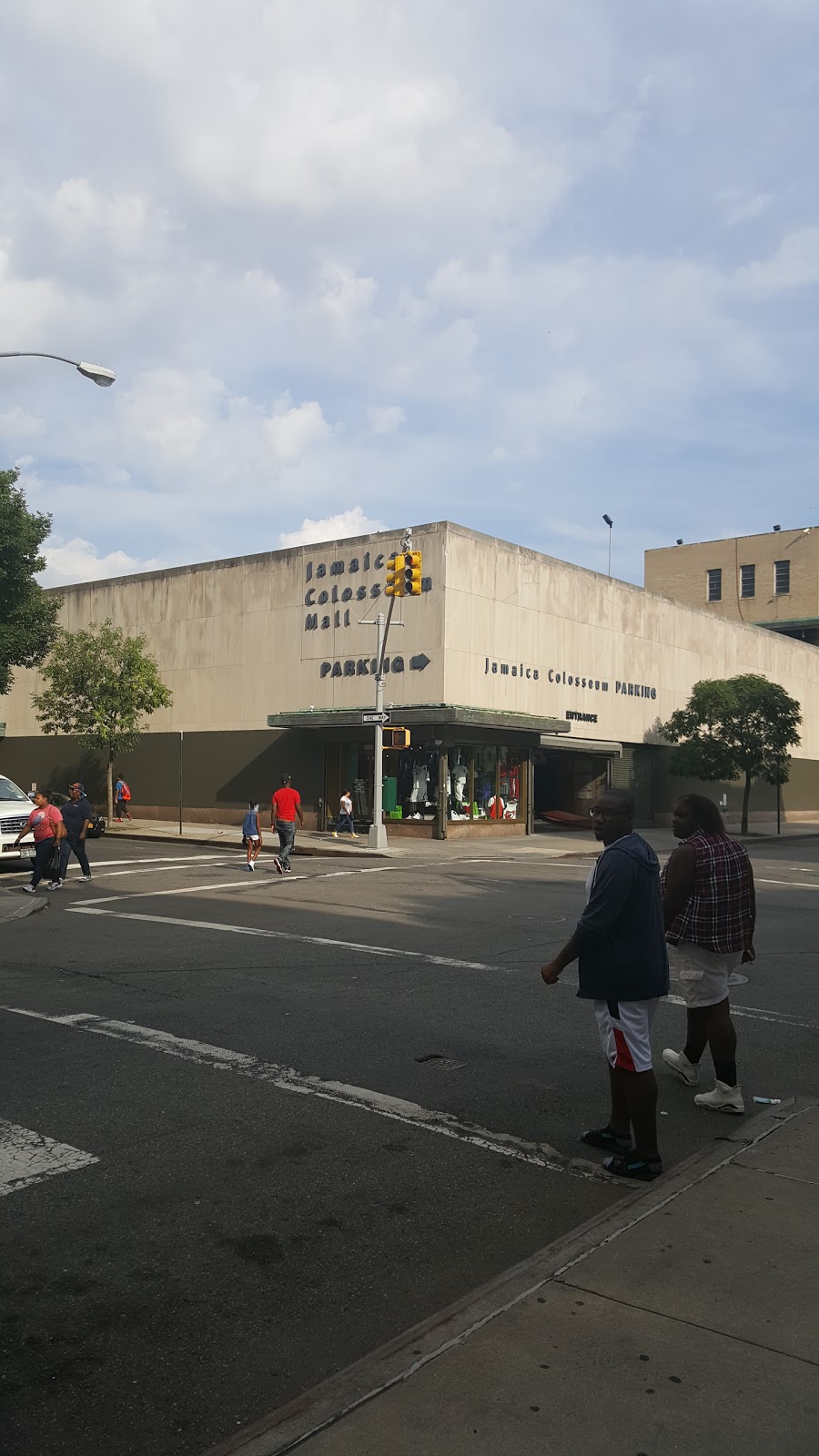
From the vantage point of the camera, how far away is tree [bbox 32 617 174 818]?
35188 mm

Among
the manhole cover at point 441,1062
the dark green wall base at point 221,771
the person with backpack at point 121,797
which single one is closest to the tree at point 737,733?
the dark green wall base at point 221,771

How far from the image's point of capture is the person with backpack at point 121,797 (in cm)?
3884

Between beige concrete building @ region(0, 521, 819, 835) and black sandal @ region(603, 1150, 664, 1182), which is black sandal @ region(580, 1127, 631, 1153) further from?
beige concrete building @ region(0, 521, 819, 835)

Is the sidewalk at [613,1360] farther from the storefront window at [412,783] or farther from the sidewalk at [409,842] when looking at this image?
the storefront window at [412,783]

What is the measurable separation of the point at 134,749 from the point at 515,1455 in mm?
40178

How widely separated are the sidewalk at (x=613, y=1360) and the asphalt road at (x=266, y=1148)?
0.31 metres

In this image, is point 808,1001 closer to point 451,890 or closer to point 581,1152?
point 581,1152

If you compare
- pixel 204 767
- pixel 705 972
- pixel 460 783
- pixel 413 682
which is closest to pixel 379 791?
pixel 413 682

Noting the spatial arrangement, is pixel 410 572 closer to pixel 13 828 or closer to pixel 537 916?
pixel 13 828

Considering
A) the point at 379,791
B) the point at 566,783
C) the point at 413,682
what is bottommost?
the point at 379,791

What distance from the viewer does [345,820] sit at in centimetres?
3409

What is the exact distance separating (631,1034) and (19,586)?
37627mm

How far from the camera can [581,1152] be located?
5.69m

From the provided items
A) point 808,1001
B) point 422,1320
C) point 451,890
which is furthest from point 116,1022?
point 451,890
